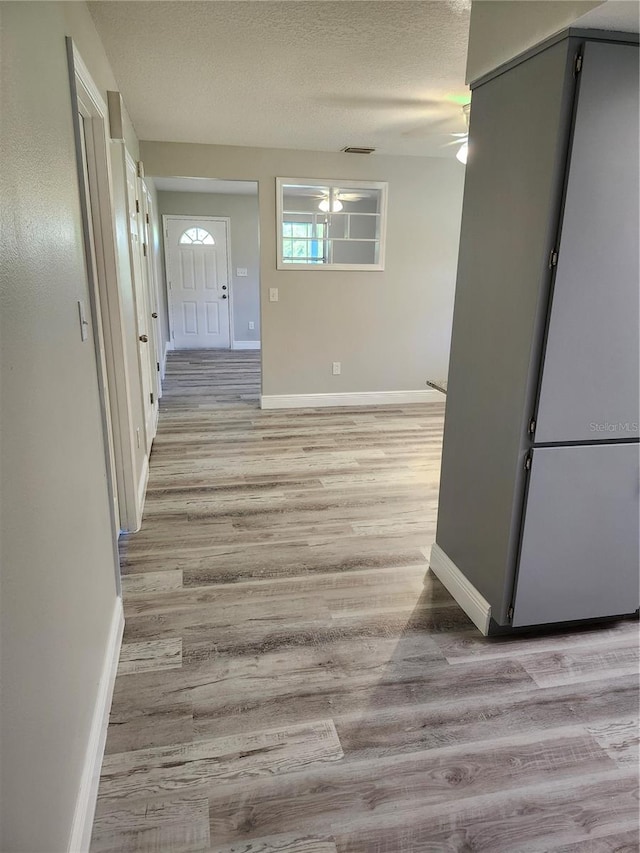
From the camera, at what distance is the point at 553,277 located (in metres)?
1.73

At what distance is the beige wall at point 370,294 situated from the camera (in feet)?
16.6

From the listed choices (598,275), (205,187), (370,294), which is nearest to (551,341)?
(598,275)

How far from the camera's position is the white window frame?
5.01 m

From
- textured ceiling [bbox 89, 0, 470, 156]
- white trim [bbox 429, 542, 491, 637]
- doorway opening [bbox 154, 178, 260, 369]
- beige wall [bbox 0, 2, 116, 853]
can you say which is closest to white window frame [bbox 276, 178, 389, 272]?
textured ceiling [bbox 89, 0, 470, 156]

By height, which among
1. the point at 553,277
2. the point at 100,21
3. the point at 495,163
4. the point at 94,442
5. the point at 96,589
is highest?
the point at 100,21

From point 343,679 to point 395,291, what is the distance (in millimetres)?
4290

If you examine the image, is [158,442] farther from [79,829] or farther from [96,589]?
[79,829]

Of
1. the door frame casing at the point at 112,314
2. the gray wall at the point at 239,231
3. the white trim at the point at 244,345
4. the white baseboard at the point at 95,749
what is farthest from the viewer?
the white trim at the point at 244,345

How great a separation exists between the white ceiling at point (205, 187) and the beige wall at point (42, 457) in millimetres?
6229

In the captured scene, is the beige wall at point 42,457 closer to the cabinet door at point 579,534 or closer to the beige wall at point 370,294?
the cabinet door at point 579,534

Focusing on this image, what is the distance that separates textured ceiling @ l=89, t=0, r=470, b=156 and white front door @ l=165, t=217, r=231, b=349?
14.3 ft

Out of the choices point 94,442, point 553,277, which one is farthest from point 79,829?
point 553,277

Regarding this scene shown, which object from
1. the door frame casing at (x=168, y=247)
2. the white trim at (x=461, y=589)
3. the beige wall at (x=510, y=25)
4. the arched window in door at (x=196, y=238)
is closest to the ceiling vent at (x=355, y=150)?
the beige wall at (x=510, y=25)

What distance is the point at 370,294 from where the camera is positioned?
5.43m
